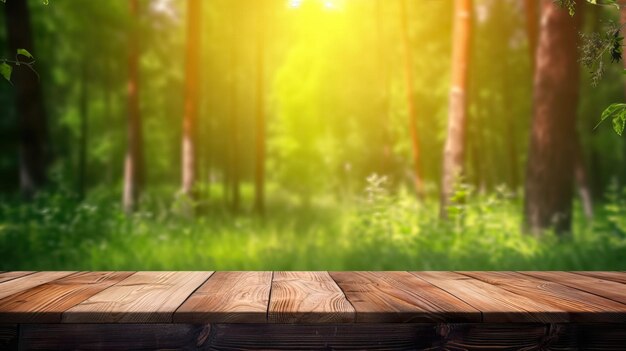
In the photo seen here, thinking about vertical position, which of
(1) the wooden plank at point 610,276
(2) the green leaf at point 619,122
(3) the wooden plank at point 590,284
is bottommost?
(1) the wooden plank at point 610,276

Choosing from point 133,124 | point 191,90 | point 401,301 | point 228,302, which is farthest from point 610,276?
point 133,124

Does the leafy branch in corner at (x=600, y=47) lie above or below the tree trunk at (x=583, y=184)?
above

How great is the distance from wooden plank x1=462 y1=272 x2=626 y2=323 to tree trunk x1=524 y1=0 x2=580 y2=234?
5582 mm

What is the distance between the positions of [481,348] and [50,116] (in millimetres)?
25047

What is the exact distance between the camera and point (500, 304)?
6.80 feet

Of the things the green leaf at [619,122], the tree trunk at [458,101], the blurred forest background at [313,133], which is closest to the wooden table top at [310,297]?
the green leaf at [619,122]

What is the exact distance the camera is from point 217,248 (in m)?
7.64

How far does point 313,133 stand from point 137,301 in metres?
25.7

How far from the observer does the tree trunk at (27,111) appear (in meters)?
11.2

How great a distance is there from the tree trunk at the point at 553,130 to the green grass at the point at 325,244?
43 centimetres

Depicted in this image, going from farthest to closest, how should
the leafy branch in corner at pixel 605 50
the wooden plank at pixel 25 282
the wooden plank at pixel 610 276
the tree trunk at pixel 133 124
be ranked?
the tree trunk at pixel 133 124 < the wooden plank at pixel 610 276 < the leafy branch in corner at pixel 605 50 < the wooden plank at pixel 25 282

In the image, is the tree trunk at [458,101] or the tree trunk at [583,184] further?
the tree trunk at [583,184]

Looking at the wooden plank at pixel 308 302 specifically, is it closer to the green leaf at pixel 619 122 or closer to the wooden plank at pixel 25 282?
the wooden plank at pixel 25 282

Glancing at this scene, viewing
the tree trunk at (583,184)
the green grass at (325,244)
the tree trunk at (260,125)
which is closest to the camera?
the green grass at (325,244)
